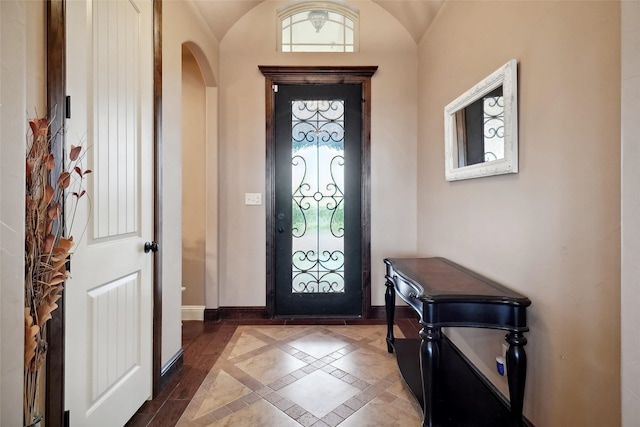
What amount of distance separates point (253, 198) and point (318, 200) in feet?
2.13

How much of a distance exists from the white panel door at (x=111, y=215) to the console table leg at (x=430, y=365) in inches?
57.2

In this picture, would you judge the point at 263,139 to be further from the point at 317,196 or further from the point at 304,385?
the point at 304,385

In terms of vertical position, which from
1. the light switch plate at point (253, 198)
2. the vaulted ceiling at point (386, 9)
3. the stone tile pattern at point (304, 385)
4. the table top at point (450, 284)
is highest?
the vaulted ceiling at point (386, 9)

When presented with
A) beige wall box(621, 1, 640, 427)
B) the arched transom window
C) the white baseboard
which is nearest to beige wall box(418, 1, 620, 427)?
beige wall box(621, 1, 640, 427)

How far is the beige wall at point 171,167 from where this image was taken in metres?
1.86

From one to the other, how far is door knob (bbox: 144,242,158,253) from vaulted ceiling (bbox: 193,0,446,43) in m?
1.89

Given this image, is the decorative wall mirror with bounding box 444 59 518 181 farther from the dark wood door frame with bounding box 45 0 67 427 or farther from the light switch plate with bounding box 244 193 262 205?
the dark wood door frame with bounding box 45 0 67 427

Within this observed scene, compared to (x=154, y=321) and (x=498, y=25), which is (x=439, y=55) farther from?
(x=154, y=321)

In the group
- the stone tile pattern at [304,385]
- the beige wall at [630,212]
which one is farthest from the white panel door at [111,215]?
the beige wall at [630,212]

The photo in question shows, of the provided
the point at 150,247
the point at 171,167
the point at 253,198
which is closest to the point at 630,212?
the point at 150,247

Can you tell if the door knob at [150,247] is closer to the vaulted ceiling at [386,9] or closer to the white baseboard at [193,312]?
the white baseboard at [193,312]

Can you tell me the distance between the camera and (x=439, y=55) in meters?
2.39

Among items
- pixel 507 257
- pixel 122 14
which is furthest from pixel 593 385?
pixel 122 14

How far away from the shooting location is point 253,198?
2.90m
